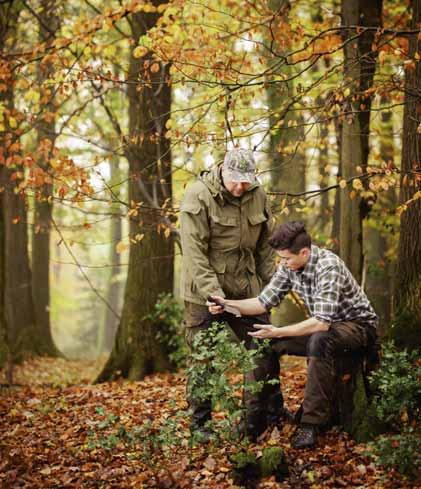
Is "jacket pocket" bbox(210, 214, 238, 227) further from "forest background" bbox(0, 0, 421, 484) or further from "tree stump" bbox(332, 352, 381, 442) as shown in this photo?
"tree stump" bbox(332, 352, 381, 442)

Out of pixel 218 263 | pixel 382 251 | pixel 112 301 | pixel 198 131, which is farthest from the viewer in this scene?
pixel 112 301

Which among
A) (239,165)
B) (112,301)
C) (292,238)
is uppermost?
(239,165)

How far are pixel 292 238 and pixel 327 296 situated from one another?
1.69 feet

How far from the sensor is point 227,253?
5316 millimetres

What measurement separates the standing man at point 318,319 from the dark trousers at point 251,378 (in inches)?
8.7

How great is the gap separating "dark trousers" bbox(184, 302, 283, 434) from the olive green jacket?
17 centimetres

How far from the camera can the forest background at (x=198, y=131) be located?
6.10 meters

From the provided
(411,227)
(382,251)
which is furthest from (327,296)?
(382,251)

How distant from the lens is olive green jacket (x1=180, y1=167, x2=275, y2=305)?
16.8ft

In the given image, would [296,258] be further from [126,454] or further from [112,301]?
[112,301]

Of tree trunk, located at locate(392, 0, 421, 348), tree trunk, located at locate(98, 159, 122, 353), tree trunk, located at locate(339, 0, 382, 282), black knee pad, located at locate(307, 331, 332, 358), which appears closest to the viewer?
black knee pad, located at locate(307, 331, 332, 358)

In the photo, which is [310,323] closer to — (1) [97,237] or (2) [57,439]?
(2) [57,439]

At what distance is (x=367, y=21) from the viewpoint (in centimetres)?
702

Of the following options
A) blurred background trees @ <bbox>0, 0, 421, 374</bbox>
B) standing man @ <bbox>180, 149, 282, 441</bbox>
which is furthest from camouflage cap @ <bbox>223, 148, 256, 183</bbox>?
blurred background trees @ <bbox>0, 0, 421, 374</bbox>
